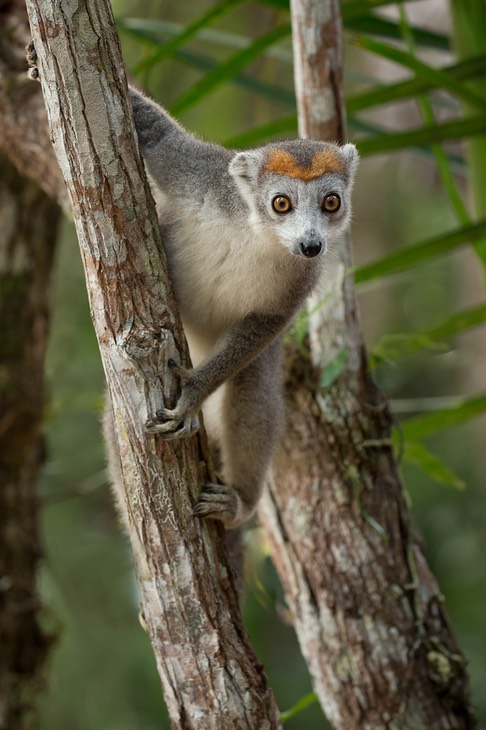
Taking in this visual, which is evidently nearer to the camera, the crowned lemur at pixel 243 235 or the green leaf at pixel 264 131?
the crowned lemur at pixel 243 235

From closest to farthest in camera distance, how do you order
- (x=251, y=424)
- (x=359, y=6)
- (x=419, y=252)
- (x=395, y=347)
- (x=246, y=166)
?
(x=246, y=166)
(x=419, y=252)
(x=251, y=424)
(x=359, y=6)
(x=395, y=347)

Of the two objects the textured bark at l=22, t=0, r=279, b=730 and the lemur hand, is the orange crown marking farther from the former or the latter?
the lemur hand

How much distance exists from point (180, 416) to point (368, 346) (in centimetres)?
623

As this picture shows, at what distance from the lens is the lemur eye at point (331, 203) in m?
3.65

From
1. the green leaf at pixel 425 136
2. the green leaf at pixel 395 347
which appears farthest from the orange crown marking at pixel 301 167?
the green leaf at pixel 395 347

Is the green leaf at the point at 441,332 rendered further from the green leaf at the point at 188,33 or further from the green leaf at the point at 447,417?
the green leaf at the point at 188,33

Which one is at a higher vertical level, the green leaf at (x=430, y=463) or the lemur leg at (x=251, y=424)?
the lemur leg at (x=251, y=424)

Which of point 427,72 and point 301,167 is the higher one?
point 427,72

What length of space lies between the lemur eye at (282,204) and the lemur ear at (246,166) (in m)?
0.16

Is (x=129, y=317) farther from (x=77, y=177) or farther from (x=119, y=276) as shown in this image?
(x=77, y=177)

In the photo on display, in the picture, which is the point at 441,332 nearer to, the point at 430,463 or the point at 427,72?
the point at 430,463

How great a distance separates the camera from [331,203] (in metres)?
3.66

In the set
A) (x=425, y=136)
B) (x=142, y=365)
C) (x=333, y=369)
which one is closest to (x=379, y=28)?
(x=425, y=136)

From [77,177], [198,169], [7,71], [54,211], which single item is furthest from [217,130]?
[77,177]
